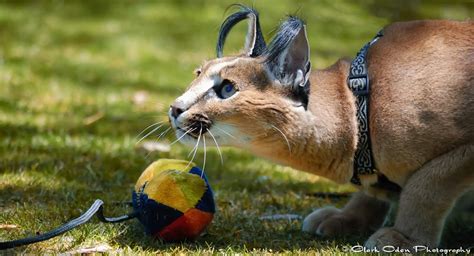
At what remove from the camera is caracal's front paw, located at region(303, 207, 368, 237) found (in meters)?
4.52

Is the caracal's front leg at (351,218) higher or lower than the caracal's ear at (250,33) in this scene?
lower

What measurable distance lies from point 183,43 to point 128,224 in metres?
6.51

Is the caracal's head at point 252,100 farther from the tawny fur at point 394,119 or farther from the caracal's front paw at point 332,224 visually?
the caracal's front paw at point 332,224

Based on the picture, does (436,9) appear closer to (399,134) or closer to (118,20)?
(118,20)

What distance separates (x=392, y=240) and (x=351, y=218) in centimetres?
64

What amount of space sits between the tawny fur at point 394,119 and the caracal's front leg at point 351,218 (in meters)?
0.37

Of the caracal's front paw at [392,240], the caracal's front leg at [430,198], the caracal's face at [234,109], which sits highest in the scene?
the caracal's face at [234,109]

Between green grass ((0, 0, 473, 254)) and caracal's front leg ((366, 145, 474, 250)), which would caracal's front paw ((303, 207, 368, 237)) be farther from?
caracal's front leg ((366, 145, 474, 250))

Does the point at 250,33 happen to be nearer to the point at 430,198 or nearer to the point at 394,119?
the point at 394,119

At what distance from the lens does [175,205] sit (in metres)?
3.99

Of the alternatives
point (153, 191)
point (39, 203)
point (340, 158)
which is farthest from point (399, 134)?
point (39, 203)

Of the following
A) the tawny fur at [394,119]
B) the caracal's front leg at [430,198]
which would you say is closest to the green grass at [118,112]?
the caracal's front leg at [430,198]

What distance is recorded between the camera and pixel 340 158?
13.8 ft

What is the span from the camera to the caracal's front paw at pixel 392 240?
4.01 metres
